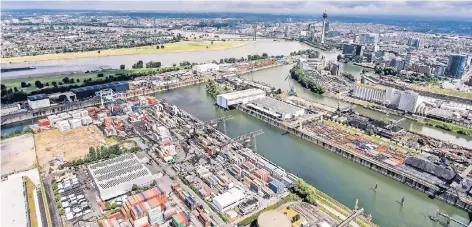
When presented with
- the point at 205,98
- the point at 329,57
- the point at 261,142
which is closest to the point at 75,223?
the point at 261,142

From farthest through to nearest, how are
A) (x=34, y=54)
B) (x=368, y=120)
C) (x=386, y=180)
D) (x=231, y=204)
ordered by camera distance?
1. (x=34, y=54)
2. (x=368, y=120)
3. (x=386, y=180)
4. (x=231, y=204)

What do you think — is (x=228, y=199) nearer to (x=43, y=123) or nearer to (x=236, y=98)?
(x=236, y=98)

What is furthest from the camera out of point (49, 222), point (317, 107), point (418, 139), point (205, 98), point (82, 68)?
point (82, 68)

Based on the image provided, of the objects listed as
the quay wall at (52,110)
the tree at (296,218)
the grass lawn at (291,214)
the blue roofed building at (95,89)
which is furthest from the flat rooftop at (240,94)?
the tree at (296,218)

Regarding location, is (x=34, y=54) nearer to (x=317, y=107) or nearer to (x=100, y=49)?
(x=100, y=49)

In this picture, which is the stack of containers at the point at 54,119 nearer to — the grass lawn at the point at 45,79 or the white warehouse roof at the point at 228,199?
the grass lawn at the point at 45,79

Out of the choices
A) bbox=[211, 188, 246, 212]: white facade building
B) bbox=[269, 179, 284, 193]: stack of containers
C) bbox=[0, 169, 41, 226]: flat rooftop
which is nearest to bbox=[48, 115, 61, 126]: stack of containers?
bbox=[0, 169, 41, 226]: flat rooftop
